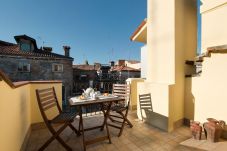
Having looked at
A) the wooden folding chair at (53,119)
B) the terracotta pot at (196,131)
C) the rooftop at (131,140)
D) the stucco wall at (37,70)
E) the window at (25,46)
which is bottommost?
the rooftop at (131,140)

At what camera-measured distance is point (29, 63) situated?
1146 centimetres

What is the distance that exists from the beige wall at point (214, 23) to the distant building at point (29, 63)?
12284mm

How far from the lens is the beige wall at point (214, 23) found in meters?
2.62

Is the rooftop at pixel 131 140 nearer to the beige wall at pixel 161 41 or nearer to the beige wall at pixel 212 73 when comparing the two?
the beige wall at pixel 212 73

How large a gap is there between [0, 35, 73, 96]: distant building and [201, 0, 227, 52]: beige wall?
1228cm

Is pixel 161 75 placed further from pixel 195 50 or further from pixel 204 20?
pixel 204 20

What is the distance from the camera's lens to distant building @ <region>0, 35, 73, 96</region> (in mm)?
10844

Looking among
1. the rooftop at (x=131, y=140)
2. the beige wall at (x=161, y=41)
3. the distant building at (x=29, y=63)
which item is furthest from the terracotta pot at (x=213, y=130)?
the distant building at (x=29, y=63)

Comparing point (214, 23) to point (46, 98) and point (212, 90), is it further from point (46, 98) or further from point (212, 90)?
point (46, 98)

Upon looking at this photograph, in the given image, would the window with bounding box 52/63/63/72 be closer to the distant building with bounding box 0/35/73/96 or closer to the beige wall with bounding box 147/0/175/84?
the distant building with bounding box 0/35/73/96

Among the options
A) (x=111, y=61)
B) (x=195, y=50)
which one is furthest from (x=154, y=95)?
(x=111, y=61)

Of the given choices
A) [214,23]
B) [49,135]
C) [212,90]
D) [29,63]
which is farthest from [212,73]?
[29,63]

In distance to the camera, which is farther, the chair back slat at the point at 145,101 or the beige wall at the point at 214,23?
the chair back slat at the point at 145,101

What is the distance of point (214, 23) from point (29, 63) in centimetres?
1321
